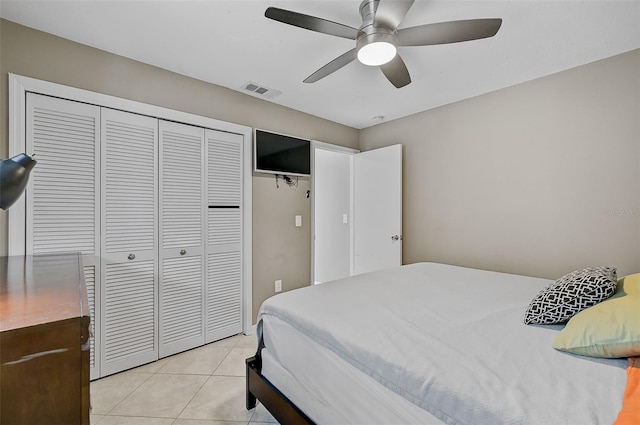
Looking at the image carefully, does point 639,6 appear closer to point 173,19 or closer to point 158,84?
point 173,19

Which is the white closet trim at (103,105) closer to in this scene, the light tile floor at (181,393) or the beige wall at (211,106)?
the beige wall at (211,106)

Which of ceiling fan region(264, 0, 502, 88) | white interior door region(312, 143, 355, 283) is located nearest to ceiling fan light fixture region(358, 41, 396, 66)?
ceiling fan region(264, 0, 502, 88)

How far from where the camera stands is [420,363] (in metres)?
1.02

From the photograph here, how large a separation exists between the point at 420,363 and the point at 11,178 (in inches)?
58.7

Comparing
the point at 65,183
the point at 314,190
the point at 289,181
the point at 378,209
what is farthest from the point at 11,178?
the point at 378,209

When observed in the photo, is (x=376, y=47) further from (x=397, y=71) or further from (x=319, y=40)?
(x=319, y=40)

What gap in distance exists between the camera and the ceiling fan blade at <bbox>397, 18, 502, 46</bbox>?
4.67 feet

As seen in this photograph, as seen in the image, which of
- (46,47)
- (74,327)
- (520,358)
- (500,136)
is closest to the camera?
(74,327)

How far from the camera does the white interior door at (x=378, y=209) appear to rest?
343 centimetres

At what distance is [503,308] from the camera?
1538mm

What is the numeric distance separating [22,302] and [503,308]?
1.96 metres

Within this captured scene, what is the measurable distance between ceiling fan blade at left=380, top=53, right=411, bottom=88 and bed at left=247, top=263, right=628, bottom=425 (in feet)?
4.68

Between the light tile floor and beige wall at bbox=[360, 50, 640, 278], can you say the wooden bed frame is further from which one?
beige wall at bbox=[360, 50, 640, 278]

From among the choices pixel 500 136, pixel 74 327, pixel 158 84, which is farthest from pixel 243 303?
pixel 500 136
